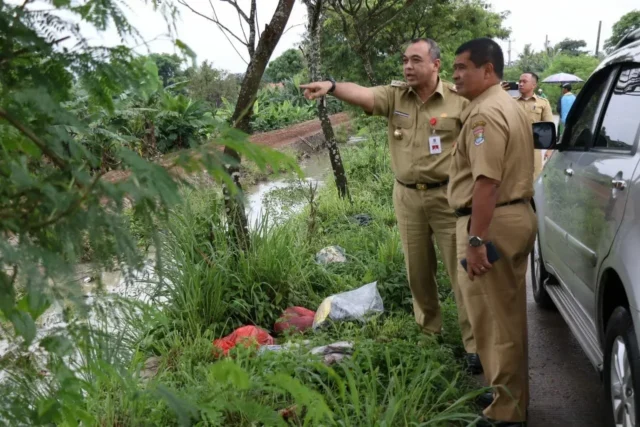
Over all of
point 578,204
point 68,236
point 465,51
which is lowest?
point 578,204

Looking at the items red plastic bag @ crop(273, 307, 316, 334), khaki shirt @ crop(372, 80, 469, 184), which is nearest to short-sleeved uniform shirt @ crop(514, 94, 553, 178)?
khaki shirt @ crop(372, 80, 469, 184)

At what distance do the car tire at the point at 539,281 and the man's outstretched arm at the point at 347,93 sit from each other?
68.8 inches

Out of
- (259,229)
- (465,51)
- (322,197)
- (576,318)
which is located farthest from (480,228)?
(322,197)

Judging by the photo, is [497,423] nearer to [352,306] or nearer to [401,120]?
[352,306]

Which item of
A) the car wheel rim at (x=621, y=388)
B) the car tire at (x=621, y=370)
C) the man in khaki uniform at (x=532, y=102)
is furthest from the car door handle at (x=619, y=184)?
the man in khaki uniform at (x=532, y=102)

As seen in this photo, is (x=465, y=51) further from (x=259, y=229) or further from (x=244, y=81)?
(x=259, y=229)

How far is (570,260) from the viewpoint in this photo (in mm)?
3484

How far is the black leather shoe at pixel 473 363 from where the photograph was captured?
3643 millimetres

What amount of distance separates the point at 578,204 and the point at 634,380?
1140 mm

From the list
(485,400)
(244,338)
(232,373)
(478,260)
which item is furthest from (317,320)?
(232,373)

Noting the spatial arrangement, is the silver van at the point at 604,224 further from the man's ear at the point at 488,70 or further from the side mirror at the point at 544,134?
the man's ear at the point at 488,70

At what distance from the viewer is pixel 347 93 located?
3.70 metres

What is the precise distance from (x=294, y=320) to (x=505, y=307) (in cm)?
162

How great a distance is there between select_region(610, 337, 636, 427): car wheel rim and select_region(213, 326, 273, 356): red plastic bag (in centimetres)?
176
